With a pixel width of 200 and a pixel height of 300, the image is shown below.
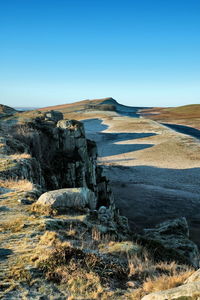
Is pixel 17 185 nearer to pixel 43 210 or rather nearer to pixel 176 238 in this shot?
pixel 43 210

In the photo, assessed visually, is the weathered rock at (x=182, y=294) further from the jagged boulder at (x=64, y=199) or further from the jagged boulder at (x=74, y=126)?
the jagged boulder at (x=74, y=126)

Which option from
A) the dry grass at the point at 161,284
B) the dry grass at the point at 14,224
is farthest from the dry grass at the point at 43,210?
the dry grass at the point at 161,284

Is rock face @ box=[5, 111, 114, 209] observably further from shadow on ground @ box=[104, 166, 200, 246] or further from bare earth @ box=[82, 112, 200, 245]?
bare earth @ box=[82, 112, 200, 245]

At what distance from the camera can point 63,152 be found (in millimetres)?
28250

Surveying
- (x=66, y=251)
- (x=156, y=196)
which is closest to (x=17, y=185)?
(x=66, y=251)

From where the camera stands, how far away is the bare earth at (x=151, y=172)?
98.2 ft

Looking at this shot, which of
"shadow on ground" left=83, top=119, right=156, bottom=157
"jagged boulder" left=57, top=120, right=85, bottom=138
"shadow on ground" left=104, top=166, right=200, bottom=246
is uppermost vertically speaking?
"jagged boulder" left=57, top=120, right=85, bottom=138

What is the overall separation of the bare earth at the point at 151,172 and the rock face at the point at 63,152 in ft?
18.4

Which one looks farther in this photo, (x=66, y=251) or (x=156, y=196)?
(x=156, y=196)

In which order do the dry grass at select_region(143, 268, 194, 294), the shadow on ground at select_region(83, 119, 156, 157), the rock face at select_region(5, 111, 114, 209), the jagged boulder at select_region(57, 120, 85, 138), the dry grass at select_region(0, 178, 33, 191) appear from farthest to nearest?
the shadow on ground at select_region(83, 119, 156, 157)
the jagged boulder at select_region(57, 120, 85, 138)
the rock face at select_region(5, 111, 114, 209)
the dry grass at select_region(0, 178, 33, 191)
the dry grass at select_region(143, 268, 194, 294)

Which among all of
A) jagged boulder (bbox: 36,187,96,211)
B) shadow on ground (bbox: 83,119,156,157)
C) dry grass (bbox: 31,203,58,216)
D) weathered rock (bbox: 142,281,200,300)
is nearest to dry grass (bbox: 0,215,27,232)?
dry grass (bbox: 31,203,58,216)

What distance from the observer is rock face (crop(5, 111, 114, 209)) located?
24609 millimetres

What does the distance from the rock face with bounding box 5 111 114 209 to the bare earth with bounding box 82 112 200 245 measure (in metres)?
5.62

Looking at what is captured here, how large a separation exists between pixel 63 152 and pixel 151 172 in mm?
28046
